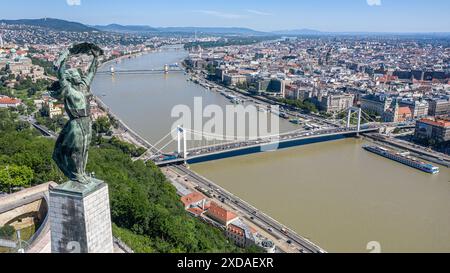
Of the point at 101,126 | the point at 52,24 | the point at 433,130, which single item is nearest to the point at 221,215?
the point at 101,126

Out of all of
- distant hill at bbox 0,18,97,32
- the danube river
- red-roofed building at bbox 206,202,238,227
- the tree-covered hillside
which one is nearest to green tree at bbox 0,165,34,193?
the tree-covered hillside

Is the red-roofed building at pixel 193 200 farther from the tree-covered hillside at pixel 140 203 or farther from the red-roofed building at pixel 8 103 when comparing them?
the red-roofed building at pixel 8 103

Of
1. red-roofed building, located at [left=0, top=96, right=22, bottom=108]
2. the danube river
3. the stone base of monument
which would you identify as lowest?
the danube river

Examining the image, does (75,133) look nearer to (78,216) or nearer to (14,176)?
(78,216)

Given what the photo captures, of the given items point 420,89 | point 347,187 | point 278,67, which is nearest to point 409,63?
point 278,67

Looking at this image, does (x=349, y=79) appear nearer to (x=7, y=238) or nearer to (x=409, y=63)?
(x=409, y=63)

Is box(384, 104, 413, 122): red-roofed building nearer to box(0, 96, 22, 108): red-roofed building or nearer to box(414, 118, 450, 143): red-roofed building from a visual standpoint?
box(414, 118, 450, 143): red-roofed building
